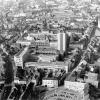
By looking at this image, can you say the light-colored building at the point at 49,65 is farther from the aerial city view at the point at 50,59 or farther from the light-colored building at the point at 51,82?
the light-colored building at the point at 51,82

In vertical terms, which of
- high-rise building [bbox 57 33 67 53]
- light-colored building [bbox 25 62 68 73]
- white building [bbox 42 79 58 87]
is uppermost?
high-rise building [bbox 57 33 67 53]

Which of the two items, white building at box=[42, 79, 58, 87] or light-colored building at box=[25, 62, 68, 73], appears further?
light-colored building at box=[25, 62, 68, 73]

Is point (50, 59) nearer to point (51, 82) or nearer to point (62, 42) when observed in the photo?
point (62, 42)

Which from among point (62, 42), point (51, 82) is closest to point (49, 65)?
point (51, 82)

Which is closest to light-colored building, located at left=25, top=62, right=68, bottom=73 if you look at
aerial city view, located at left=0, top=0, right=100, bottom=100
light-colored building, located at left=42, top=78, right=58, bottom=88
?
aerial city view, located at left=0, top=0, right=100, bottom=100

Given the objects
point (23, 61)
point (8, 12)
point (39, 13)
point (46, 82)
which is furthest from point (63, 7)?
point (46, 82)

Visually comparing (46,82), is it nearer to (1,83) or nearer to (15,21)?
(1,83)

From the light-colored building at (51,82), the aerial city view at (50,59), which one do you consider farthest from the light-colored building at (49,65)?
the light-colored building at (51,82)

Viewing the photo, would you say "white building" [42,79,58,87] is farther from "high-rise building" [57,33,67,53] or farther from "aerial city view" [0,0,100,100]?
"high-rise building" [57,33,67,53]
